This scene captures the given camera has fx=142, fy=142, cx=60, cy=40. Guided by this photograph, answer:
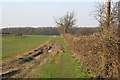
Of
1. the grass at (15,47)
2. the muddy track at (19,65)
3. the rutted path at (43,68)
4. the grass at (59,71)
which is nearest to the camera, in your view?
the grass at (59,71)

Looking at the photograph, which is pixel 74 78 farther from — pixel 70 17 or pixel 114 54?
pixel 70 17

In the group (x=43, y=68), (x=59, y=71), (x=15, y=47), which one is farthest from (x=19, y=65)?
(x=15, y=47)

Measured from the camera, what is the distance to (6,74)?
26.6 feet

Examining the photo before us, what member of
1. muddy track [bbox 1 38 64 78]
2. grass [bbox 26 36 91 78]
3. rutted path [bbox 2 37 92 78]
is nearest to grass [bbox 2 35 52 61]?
muddy track [bbox 1 38 64 78]

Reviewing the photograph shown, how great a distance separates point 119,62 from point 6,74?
6180mm

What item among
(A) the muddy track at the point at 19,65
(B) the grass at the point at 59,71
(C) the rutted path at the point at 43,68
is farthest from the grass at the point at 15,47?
→ (B) the grass at the point at 59,71

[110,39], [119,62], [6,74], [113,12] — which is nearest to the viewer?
[119,62]

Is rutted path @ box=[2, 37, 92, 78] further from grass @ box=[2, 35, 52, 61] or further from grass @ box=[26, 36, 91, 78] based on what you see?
grass @ box=[2, 35, 52, 61]

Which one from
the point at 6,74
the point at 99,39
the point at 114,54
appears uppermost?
the point at 99,39

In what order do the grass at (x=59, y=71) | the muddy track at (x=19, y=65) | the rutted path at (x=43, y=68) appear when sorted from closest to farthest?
the grass at (x=59, y=71)
the rutted path at (x=43, y=68)
the muddy track at (x=19, y=65)

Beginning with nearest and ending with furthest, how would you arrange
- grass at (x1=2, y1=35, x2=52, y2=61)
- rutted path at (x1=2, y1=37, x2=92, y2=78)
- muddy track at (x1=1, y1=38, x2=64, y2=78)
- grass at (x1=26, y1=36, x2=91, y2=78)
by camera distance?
grass at (x1=26, y1=36, x2=91, y2=78), rutted path at (x1=2, y1=37, x2=92, y2=78), muddy track at (x1=1, y1=38, x2=64, y2=78), grass at (x1=2, y1=35, x2=52, y2=61)

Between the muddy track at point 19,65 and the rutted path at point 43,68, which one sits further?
the muddy track at point 19,65

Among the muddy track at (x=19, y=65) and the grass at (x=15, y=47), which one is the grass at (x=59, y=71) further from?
the grass at (x=15, y=47)

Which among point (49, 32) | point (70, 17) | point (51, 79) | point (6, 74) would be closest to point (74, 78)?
point (51, 79)
